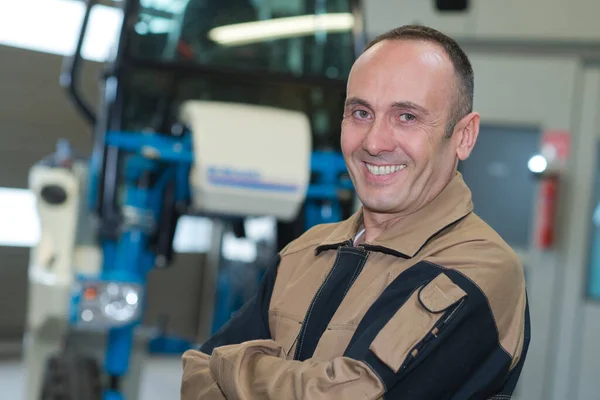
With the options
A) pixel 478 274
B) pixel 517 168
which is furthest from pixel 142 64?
pixel 517 168

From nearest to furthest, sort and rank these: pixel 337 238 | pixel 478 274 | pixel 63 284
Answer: pixel 478 274 → pixel 337 238 → pixel 63 284

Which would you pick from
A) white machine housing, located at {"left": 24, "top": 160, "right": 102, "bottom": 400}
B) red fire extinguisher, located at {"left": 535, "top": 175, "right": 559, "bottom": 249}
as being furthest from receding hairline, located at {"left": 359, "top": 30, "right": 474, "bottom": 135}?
red fire extinguisher, located at {"left": 535, "top": 175, "right": 559, "bottom": 249}

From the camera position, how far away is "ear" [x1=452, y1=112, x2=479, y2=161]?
176 cm

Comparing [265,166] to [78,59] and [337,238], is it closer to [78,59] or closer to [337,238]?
[78,59]

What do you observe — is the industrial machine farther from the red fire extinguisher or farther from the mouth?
the red fire extinguisher

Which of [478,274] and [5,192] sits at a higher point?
[478,274]

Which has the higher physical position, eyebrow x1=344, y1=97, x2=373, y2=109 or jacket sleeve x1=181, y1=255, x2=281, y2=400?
eyebrow x1=344, y1=97, x2=373, y2=109

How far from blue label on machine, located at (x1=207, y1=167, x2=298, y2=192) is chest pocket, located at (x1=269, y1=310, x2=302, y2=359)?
204 centimetres

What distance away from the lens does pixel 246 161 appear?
3.90 m

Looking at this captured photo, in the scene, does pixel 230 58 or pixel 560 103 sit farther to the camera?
pixel 560 103

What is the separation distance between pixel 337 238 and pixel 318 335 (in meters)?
0.23

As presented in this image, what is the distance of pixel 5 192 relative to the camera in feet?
26.2

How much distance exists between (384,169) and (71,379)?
2.80m

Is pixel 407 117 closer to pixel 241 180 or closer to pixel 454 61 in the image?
pixel 454 61
